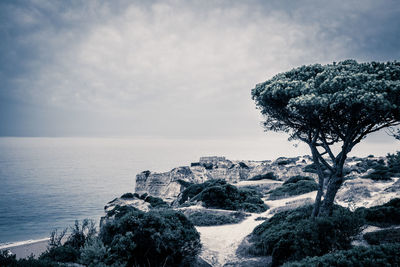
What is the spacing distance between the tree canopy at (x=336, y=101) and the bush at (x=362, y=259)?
519 centimetres

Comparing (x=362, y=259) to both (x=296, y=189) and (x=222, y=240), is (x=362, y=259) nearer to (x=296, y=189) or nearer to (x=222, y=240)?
(x=222, y=240)

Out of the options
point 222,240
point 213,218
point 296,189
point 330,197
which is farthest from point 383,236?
point 296,189

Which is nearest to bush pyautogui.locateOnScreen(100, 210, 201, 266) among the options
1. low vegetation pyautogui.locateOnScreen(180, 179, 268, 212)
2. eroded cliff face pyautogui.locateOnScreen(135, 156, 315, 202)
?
low vegetation pyautogui.locateOnScreen(180, 179, 268, 212)

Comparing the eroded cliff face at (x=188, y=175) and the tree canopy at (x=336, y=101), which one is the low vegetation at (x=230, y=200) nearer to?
the tree canopy at (x=336, y=101)

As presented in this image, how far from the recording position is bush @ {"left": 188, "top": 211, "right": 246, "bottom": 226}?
17802 mm

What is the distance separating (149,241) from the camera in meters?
8.52

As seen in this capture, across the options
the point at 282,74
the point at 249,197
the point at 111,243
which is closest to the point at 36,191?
the point at 249,197

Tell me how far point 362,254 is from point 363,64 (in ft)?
28.4

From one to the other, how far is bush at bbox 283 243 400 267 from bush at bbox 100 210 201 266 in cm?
494

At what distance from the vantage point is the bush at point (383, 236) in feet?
25.4

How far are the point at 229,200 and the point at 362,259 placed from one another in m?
19.0

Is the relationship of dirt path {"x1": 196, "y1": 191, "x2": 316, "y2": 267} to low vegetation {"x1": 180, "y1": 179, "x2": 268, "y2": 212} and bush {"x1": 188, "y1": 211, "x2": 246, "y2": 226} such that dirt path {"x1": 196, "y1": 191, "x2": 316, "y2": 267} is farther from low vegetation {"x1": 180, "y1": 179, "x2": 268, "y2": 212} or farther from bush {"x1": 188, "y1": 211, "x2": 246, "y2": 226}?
low vegetation {"x1": 180, "y1": 179, "x2": 268, "y2": 212}

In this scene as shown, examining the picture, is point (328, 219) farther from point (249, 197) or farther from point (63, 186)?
point (63, 186)

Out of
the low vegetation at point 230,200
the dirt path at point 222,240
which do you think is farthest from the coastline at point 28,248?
the low vegetation at point 230,200
